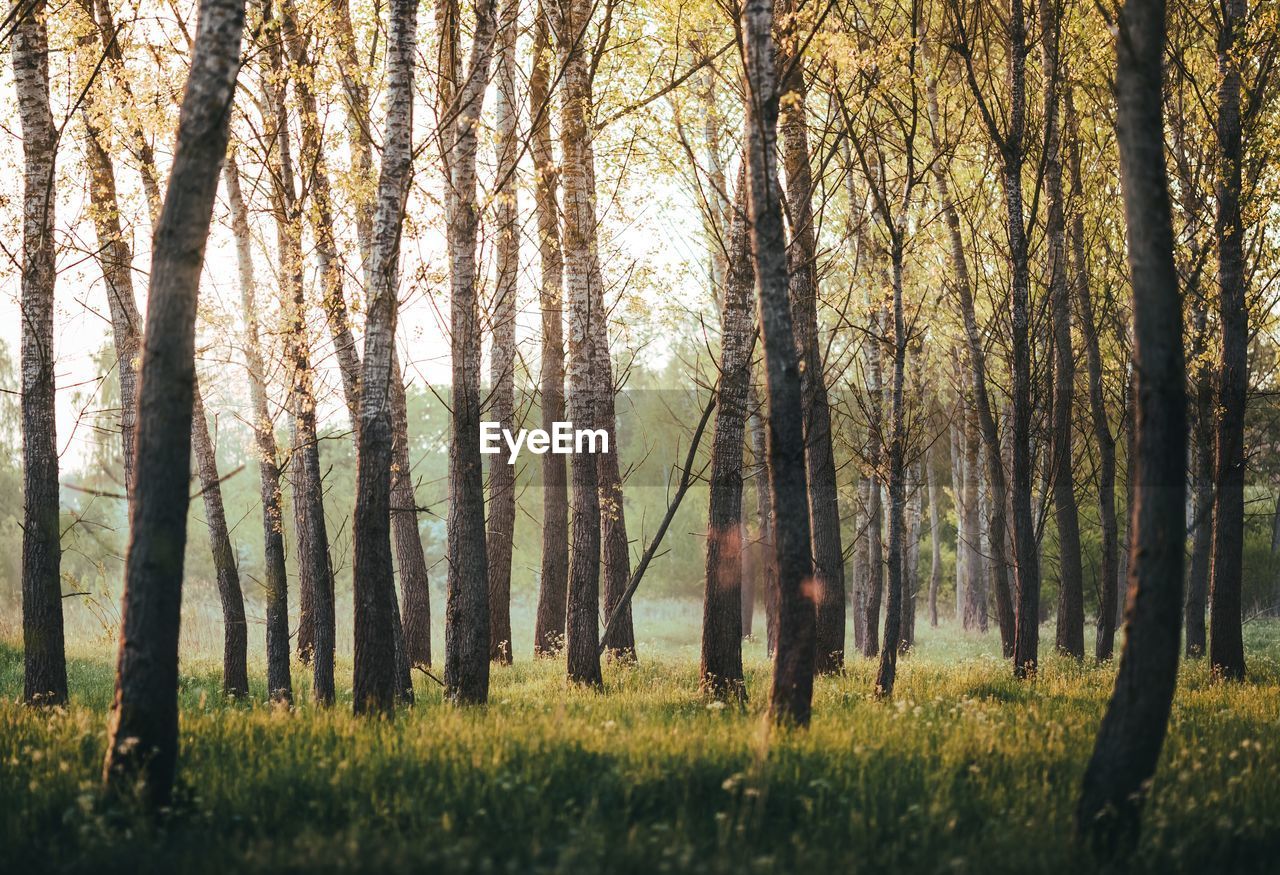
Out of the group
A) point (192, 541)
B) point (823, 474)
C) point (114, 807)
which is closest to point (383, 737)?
point (114, 807)

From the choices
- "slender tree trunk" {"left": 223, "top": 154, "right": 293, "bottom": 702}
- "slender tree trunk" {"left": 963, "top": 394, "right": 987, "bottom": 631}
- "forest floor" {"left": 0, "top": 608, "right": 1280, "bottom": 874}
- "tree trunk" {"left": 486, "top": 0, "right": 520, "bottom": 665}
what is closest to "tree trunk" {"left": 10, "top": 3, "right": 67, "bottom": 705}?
"slender tree trunk" {"left": 223, "top": 154, "right": 293, "bottom": 702}

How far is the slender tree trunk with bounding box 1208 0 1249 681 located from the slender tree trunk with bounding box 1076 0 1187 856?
8.65 metres

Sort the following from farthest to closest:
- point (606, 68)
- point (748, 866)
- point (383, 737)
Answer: point (606, 68), point (383, 737), point (748, 866)

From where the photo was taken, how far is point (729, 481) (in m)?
9.36

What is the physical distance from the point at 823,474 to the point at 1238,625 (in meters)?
5.56

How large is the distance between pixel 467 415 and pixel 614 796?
15.1ft

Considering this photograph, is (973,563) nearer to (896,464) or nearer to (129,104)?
(896,464)

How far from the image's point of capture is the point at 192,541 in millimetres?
50438

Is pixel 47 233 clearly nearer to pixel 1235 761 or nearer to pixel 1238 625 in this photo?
pixel 1235 761

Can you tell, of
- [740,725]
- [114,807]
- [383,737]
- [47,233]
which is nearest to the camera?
[114,807]

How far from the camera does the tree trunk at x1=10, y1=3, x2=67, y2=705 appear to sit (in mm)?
9336

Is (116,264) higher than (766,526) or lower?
higher

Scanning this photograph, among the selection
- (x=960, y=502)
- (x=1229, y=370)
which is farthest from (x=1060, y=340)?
(x=960, y=502)

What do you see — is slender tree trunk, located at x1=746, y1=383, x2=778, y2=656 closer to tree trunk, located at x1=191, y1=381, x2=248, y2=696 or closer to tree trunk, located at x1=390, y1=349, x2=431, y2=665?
tree trunk, located at x1=390, y1=349, x2=431, y2=665
